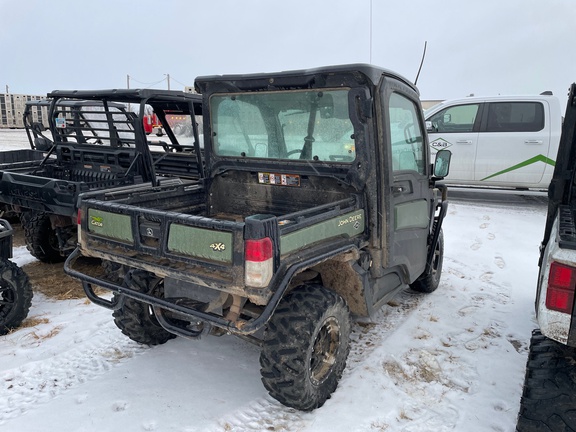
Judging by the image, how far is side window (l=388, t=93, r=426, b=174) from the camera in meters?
3.39

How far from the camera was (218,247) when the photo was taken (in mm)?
2525

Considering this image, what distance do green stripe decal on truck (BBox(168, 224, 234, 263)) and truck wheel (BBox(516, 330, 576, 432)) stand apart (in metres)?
1.64

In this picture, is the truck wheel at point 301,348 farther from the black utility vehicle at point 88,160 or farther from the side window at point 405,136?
the black utility vehicle at point 88,160

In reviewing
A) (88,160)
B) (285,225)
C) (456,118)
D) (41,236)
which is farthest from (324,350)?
(456,118)

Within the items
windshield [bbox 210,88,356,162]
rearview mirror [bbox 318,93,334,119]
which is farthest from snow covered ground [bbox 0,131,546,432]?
rearview mirror [bbox 318,93,334,119]

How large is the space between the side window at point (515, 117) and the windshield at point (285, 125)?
21.6 ft

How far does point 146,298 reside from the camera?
2820mm

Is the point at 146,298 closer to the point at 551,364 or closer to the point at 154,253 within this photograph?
the point at 154,253

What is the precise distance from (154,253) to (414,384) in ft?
6.39

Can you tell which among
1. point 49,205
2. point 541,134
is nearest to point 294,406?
point 49,205

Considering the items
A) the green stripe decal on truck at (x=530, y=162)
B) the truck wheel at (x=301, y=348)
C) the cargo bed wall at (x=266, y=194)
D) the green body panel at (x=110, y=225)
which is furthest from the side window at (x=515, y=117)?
the green body panel at (x=110, y=225)

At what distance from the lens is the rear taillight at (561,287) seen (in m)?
2.13

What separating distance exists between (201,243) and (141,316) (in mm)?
1227

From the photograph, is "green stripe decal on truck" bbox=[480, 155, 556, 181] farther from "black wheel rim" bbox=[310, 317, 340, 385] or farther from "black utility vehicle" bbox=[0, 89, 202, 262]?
"black wheel rim" bbox=[310, 317, 340, 385]
